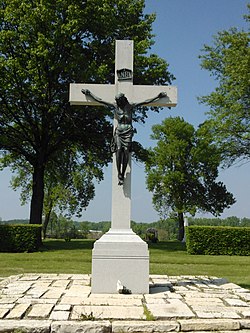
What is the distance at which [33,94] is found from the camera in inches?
789

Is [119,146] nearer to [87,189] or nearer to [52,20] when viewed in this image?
[52,20]

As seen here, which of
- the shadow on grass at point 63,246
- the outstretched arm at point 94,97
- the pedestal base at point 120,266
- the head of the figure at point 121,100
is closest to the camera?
the pedestal base at point 120,266

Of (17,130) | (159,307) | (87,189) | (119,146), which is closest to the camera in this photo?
(159,307)

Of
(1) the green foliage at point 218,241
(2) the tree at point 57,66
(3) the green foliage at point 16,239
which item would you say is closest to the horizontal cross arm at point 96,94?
(2) the tree at point 57,66

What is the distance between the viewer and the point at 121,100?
759cm

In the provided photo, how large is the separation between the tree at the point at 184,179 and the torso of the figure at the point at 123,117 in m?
32.5

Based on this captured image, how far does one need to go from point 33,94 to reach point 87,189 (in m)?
19.2

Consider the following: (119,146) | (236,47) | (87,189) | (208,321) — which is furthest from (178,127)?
(208,321)

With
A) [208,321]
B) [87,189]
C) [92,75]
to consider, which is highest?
[92,75]

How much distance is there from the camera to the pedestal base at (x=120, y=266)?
22.7ft

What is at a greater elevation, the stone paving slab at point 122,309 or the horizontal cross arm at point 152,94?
the horizontal cross arm at point 152,94

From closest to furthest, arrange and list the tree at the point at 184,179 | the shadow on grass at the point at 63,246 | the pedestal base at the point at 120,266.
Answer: the pedestal base at the point at 120,266 < the shadow on grass at the point at 63,246 < the tree at the point at 184,179

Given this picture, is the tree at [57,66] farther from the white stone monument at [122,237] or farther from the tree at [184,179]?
the tree at [184,179]

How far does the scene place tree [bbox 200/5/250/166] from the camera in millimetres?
24000
